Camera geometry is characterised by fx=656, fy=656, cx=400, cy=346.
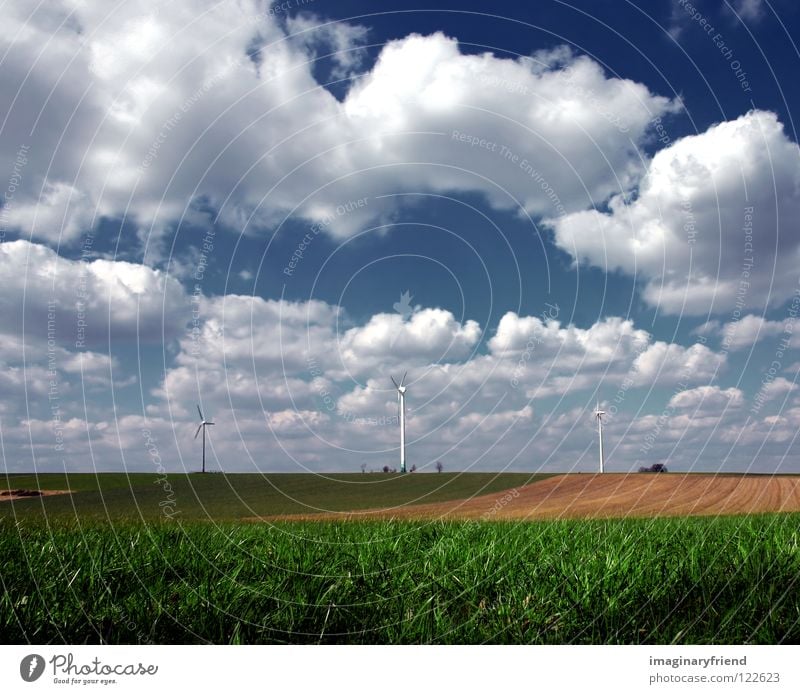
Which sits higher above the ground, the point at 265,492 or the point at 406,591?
the point at 406,591

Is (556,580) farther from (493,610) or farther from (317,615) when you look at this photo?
(317,615)

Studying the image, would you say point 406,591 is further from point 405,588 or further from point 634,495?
point 634,495

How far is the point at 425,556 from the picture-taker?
990cm

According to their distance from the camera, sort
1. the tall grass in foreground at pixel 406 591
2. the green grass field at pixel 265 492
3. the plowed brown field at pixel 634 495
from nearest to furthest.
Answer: the tall grass in foreground at pixel 406 591
the green grass field at pixel 265 492
the plowed brown field at pixel 634 495

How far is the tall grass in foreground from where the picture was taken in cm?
626

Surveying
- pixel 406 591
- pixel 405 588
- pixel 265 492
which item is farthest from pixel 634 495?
pixel 406 591

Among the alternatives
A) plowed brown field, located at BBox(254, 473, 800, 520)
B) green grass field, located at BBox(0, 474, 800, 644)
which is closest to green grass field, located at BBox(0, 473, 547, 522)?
plowed brown field, located at BBox(254, 473, 800, 520)

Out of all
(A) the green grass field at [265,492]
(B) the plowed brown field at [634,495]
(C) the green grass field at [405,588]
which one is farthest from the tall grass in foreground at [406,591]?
(B) the plowed brown field at [634,495]

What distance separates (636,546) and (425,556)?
3.49 m

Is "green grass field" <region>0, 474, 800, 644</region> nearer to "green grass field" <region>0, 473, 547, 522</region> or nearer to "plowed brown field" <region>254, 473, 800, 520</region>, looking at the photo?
"green grass field" <region>0, 473, 547, 522</region>

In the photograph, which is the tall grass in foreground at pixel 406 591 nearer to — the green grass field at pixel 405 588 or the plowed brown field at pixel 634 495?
the green grass field at pixel 405 588

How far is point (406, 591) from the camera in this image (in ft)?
25.0

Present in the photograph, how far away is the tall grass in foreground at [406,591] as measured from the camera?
626 centimetres
